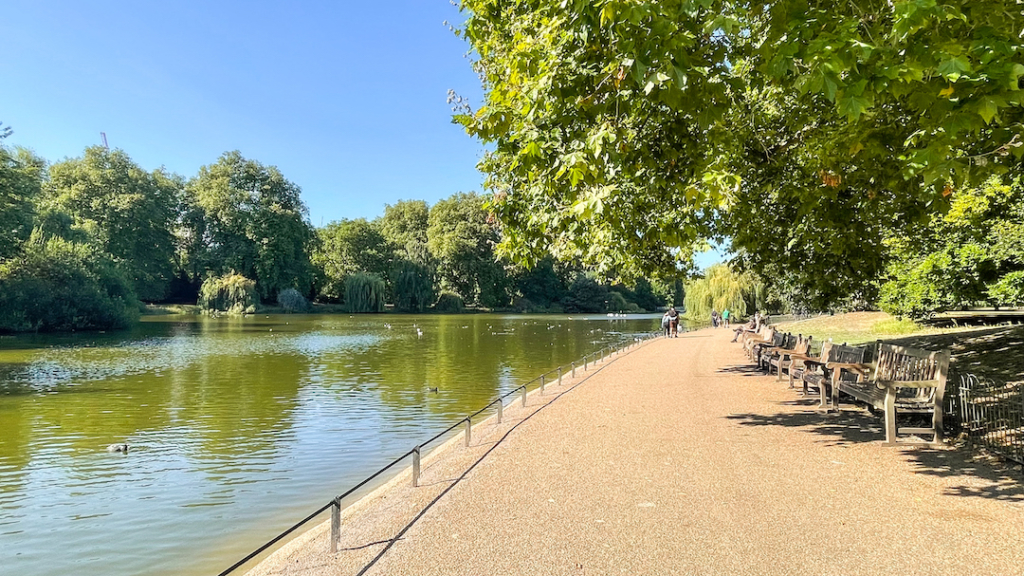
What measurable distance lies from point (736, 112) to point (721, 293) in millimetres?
38007

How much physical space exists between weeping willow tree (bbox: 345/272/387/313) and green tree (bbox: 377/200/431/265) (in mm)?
12852

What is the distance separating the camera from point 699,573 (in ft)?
14.0

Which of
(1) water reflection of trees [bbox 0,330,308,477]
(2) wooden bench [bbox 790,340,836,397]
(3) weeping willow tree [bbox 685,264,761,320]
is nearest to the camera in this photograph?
(2) wooden bench [bbox 790,340,836,397]

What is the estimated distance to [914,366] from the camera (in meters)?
8.84

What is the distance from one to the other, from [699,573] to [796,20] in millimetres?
3827

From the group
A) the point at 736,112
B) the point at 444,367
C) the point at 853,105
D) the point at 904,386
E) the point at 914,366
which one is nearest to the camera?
the point at 853,105

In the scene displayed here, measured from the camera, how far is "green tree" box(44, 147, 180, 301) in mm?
70812

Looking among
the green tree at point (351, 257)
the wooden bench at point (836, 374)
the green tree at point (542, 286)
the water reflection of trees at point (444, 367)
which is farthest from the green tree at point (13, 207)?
the green tree at point (542, 286)

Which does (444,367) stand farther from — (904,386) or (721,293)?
(721,293)

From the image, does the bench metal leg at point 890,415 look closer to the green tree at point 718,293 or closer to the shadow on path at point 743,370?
the shadow on path at point 743,370

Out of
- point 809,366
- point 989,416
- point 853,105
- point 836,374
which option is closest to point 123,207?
point 809,366

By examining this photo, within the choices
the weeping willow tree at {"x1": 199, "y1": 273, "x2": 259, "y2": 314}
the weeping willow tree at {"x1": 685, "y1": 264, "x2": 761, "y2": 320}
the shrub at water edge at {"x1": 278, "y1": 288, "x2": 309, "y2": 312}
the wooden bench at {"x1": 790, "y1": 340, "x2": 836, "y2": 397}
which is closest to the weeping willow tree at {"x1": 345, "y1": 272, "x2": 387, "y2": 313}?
the shrub at water edge at {"x1": 278, "y1": 288, "x2": 309, "y2": 312}

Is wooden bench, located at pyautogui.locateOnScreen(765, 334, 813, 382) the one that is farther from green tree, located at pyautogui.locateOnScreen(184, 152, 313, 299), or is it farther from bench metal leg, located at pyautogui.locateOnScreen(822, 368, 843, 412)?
green tree, located at pyautogui.locateOnScreen(184, 152, 313, 299)

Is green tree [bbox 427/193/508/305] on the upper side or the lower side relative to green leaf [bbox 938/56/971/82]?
upper
